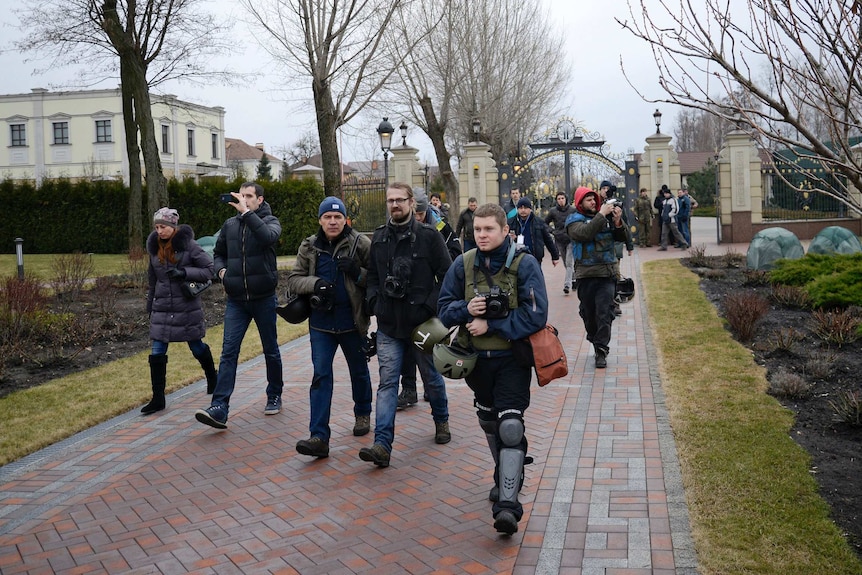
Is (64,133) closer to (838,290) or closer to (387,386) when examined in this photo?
(838,290)

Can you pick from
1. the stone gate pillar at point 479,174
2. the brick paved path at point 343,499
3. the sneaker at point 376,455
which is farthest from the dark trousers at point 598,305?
the stone gate pillar at point 479,174

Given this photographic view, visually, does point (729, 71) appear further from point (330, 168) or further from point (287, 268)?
point (287, 268)

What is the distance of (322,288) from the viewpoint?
625cm

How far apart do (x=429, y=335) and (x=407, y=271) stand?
482 millimetres

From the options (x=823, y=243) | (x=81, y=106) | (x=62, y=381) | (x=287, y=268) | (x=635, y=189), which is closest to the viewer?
(x=62, y=381)

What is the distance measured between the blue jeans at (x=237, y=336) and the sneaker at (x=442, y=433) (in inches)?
70.2

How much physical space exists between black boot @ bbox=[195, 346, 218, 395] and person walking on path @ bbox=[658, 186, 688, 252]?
19.1 metres

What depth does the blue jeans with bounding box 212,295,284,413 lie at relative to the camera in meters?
7.21

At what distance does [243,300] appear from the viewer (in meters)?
7.35

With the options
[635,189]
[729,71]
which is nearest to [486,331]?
[729,71]

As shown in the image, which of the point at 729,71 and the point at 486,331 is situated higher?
the point at 729,71

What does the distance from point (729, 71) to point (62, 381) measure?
797 centimetres

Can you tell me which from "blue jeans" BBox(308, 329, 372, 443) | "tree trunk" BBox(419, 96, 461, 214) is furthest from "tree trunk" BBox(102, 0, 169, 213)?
"blue jeans" BBox(308, 329, 372, 443)

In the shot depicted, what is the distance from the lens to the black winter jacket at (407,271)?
237 inches
